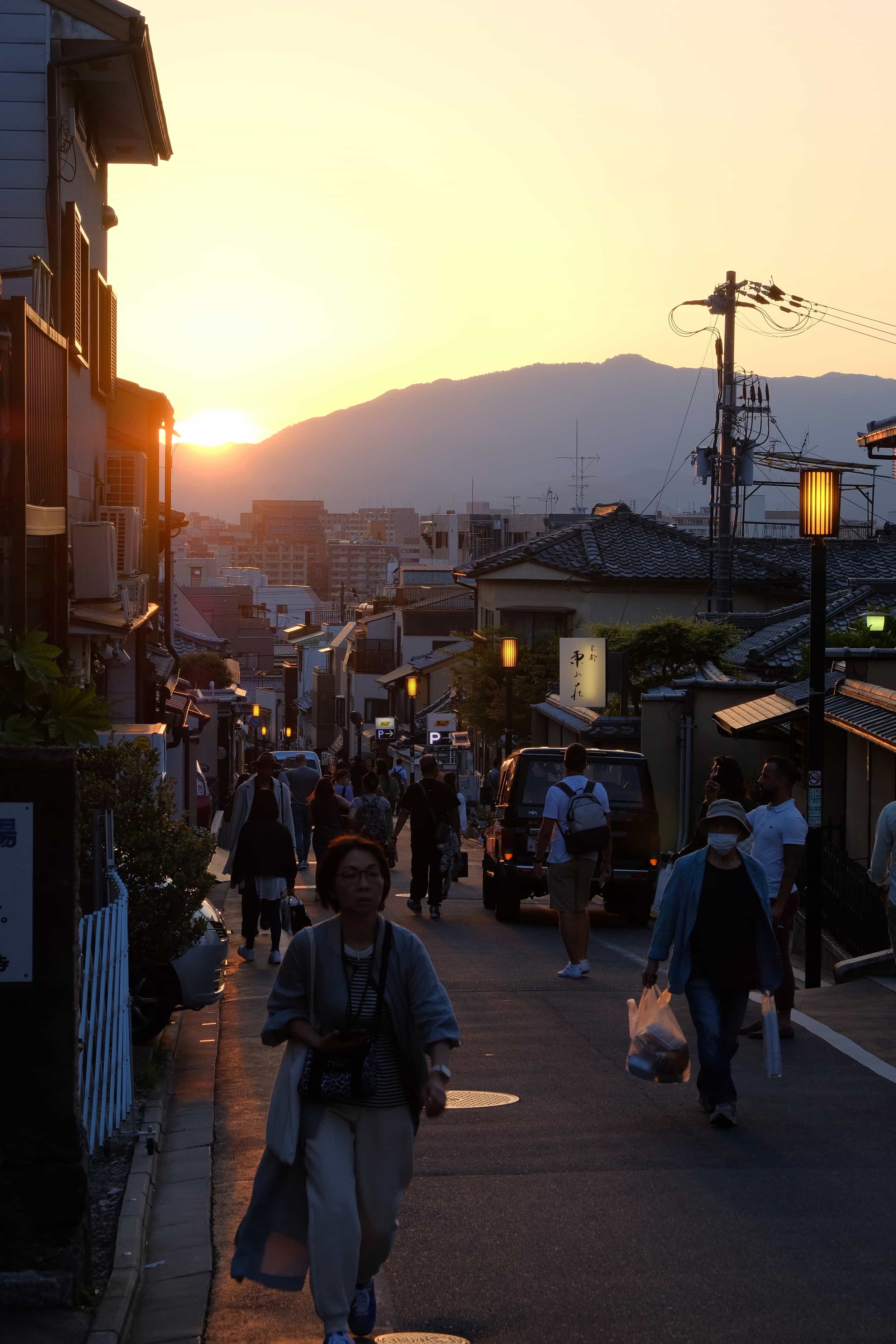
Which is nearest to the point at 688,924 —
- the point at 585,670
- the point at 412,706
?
the point at 585,670

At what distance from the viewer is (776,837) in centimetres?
1004

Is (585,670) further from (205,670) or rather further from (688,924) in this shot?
(688,924)

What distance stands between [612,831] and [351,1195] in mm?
12989

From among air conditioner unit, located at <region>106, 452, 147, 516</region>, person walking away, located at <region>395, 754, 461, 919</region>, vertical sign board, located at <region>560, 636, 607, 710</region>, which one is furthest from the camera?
vertical sign board, located at <region>560, 636, 607, 710</region>

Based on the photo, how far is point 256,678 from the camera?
303ft

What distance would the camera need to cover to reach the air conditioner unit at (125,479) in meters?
21.9

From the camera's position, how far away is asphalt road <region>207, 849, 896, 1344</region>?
528 centimetres

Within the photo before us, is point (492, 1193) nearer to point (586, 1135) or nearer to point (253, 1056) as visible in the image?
point (586, 1135)

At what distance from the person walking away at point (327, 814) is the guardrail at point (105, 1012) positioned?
347 inches

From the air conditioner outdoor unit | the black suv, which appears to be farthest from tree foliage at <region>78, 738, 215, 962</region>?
the air conditioner outdoor unit

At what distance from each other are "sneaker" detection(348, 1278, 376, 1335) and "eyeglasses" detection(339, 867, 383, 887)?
1.34 metres

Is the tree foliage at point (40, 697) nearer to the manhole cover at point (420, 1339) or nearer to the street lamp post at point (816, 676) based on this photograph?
the manhole cover at point (420, 1339)

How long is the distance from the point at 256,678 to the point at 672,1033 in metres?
85.8

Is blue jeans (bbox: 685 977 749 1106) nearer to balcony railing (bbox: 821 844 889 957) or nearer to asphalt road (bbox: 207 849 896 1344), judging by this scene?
asphalt road (bbox: 207 849 896 1344)
